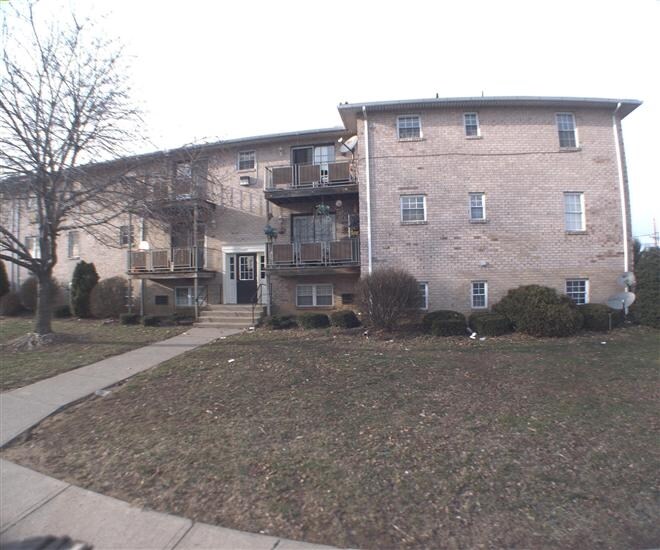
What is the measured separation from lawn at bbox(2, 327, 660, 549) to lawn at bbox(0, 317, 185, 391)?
2362 mm

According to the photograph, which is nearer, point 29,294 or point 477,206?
point 477,206

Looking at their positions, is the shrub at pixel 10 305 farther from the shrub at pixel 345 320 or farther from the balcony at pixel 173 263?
the shrub at pixel 345 320

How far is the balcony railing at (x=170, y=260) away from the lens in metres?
13.8

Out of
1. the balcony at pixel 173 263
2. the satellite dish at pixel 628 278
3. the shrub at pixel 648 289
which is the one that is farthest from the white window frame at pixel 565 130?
the balcony at pixel 173 263

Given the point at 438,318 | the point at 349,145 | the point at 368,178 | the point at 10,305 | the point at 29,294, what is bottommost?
the point at 438,318

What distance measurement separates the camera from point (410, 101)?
11750mm

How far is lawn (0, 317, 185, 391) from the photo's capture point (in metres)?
6.90

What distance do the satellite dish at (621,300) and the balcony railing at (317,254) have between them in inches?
304

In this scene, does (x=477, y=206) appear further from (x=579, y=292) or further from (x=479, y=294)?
(x=579, y=292)

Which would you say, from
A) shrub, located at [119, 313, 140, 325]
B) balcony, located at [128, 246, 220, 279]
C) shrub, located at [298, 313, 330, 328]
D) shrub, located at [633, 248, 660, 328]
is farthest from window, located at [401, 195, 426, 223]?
shrub, located at [119, 313, 140, 325]

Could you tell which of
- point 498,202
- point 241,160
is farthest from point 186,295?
point 498,202

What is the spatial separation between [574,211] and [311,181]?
355 inches

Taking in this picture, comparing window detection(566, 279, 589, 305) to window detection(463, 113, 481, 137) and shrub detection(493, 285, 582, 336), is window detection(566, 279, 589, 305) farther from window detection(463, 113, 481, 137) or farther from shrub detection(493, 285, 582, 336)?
window detection(463, 113, 481, 137)

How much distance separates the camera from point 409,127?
12.2 meters
